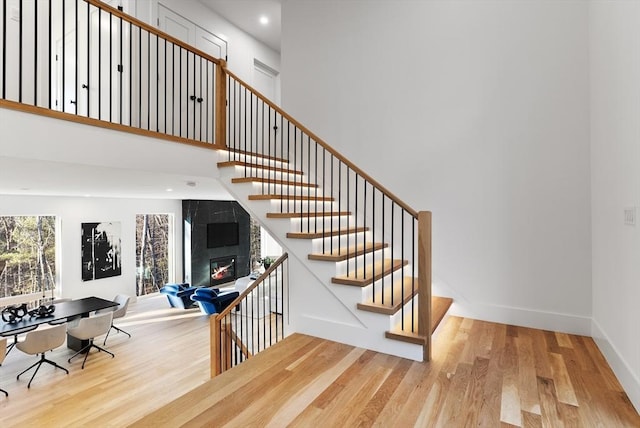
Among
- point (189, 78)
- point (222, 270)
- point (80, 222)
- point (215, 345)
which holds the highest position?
point (189, 78)

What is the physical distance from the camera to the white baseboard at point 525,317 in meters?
3.17

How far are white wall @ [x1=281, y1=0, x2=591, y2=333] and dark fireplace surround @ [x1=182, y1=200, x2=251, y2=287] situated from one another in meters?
6.33

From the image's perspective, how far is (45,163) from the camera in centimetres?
254

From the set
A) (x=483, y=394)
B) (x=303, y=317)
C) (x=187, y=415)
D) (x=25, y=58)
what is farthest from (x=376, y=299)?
(x=25, y=58)

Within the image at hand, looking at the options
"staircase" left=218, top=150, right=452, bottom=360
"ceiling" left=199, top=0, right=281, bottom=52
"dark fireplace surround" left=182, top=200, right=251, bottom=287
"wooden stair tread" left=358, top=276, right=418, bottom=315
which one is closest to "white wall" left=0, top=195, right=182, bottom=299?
"dark fireplace surround" left=182, top=200, right=251, bottom=287

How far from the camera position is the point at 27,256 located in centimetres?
702

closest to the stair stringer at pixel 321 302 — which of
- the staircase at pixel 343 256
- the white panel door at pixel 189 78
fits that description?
the staircase at pixel 343 256

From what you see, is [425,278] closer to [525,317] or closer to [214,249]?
[525,317]

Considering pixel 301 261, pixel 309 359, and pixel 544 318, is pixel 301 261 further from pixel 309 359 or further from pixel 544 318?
pixel 544 318

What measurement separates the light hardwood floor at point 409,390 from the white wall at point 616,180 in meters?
0.26

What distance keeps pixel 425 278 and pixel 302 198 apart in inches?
68.7

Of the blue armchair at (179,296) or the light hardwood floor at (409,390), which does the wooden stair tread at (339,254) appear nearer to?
the light hardwood floor at (409,390)

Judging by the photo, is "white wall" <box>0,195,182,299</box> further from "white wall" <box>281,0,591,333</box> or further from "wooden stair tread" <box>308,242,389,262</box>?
"wooden stair tread" <box>308,242,389,262</box>

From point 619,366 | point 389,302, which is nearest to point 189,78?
point 389,302
